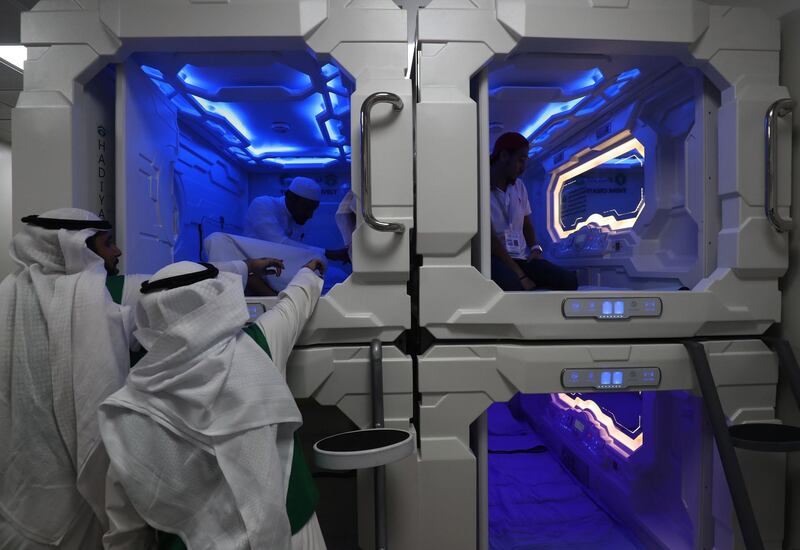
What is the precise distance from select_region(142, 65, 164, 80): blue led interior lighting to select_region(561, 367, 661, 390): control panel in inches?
96.3

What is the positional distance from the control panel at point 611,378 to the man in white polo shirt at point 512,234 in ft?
2.04

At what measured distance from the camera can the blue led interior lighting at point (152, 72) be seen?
7.07 ft

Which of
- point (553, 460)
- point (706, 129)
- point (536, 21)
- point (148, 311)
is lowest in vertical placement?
point (553, 460)

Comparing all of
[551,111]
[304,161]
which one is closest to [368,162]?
[551,111]

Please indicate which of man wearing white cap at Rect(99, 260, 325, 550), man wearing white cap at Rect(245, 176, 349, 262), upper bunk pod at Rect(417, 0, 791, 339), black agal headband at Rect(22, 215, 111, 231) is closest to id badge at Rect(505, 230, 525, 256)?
upper bunk pod at Rect(417, 0, 791, 339)

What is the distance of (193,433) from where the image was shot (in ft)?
3.41

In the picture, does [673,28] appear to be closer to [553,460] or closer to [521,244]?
[521,244]

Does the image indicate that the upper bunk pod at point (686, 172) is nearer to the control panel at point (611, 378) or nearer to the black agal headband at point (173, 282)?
the control panel at point (611, 378)

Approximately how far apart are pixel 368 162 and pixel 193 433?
1.12m

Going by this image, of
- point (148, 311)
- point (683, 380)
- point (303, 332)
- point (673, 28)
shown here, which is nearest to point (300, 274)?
point (303, 332)

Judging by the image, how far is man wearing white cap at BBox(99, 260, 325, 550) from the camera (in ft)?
3.39

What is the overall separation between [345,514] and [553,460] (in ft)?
5.52

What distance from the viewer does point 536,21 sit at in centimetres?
178

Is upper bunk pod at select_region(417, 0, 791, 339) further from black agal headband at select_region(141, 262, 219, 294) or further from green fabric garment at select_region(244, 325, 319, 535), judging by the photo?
black agal headband at select_region(141, 262, 219, 294)
